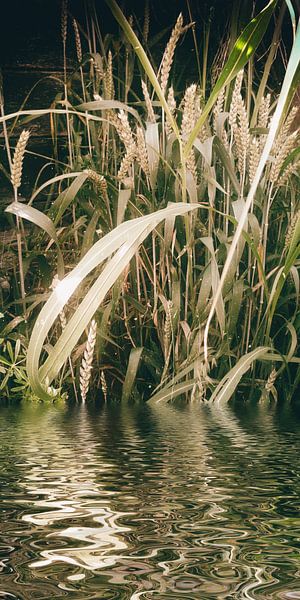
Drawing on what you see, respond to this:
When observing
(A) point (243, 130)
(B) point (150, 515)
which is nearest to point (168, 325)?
(A) point (243, 130)

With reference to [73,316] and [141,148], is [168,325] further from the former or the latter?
[73,316]

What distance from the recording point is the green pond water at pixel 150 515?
29 cm

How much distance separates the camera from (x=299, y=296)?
176 cm

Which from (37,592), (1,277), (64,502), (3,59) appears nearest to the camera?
(37,592)

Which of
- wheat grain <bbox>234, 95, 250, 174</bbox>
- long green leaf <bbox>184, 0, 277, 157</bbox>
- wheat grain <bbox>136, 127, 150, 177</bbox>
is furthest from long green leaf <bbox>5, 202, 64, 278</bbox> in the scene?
long green leaf <bbox>184, 0, 277, 157</bbox>

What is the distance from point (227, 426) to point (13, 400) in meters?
1.19

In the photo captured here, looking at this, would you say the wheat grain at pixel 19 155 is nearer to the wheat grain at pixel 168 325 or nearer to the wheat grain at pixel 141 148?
the wheat grain at pixel 141 148

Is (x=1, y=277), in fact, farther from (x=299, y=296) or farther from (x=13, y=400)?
(x=299, y=296)

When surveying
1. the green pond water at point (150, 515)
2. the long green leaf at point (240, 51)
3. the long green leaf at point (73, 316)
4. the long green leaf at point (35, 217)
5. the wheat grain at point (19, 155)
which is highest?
the wheat grain at point (19, 155)

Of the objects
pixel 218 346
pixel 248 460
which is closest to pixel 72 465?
pixel 248 460

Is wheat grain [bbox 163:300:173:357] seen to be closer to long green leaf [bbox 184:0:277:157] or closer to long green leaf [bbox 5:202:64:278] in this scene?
long green leaf [bbox 5:202:64:278]

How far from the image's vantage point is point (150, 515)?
424mm

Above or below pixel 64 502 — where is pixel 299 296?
above

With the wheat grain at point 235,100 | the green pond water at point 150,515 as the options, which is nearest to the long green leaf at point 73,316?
the green pond water at point 150,515
